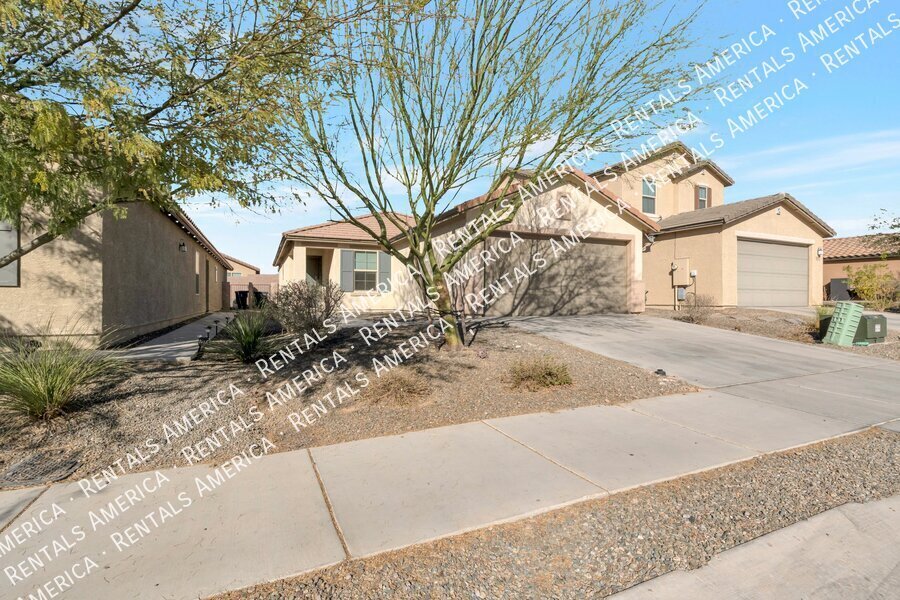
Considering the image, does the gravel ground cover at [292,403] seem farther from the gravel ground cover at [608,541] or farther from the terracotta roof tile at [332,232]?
the terracotta roof tile at [332,232]

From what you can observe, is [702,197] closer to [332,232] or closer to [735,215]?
[735,215]

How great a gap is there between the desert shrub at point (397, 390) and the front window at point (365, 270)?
475 inches

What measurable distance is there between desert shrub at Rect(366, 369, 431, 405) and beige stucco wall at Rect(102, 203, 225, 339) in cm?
470

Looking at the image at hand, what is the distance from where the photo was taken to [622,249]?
15383 millimetres

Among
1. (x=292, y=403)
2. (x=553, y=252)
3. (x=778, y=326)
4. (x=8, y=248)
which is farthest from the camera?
(x=553, y=252)

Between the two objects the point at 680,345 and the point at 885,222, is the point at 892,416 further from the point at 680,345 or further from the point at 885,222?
the point at 885,222

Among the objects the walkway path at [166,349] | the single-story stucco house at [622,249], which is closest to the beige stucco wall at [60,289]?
the walkway path at [166,349]

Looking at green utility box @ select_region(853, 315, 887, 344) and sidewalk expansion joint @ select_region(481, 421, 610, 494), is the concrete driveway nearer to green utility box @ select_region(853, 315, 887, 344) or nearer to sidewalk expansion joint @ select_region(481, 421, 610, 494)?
green utility box @ select_region(853, 315, 887, 344)

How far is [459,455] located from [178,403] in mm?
3445

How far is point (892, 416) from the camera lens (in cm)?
541

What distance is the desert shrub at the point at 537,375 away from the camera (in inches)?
245

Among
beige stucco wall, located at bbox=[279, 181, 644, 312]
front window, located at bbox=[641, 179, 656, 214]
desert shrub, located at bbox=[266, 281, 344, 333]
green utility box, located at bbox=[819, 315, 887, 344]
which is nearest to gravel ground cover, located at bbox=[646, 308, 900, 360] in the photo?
green utility box, located at bbox=[819, 315, 887, 344]

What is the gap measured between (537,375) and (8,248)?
9.73 meters

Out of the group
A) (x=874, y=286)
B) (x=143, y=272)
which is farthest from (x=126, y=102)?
(x=874, y=286)
